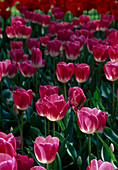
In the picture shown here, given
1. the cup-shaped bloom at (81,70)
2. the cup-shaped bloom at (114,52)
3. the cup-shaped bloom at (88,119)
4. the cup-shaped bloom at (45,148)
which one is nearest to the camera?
the cup-shaped bloom at (45,148)

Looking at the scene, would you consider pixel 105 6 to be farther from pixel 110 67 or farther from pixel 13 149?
pixel 13 149

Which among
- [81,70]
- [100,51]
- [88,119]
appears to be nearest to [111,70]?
[81,70]

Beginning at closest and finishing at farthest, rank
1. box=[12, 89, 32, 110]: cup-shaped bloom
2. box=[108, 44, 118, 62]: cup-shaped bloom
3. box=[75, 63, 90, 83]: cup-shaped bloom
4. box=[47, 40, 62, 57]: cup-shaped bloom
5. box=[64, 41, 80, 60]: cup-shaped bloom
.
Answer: box=[12, 89, 32, 110]: cup-shaped bloom
box=[75, 63, 90, 83]: cup-shaped bloom
box=[108, 44, 118, 62]: cup-shaped bloom
box=[64, 41, 80, 60]: cup-shaped bloom
box=[47, 40, 62, 57]: cup-shaped bloom

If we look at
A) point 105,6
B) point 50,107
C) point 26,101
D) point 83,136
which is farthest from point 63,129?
point 105,6

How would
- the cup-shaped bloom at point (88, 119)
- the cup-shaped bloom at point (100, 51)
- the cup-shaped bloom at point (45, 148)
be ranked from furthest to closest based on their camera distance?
the cup-shaped bloom at point (100, 51) < the cup-shaped bloom at point (88, 119) < the cup-shaped bloom at point (45, 148)

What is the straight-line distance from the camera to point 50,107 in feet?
4.18

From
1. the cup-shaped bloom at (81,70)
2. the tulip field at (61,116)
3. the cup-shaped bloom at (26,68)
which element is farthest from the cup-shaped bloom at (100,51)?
the cup-shaped bloom at (26,68)

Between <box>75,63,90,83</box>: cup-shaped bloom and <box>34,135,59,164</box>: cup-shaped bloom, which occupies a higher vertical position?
<box>75,63,90,83</box>: cup-shaped bloom

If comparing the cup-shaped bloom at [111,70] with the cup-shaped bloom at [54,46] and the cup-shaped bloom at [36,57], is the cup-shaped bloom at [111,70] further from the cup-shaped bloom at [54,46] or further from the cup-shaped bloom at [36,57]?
the cup-shaped bloom at [54,46]

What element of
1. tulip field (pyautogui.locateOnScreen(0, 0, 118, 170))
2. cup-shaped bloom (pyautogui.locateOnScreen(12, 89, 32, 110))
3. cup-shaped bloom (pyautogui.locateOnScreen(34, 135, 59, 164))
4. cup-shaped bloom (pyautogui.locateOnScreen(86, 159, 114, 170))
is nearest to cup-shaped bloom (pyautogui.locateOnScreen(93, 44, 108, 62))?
tulip field (pyautogui.locateOnScreen(0, 0, 118, 170))

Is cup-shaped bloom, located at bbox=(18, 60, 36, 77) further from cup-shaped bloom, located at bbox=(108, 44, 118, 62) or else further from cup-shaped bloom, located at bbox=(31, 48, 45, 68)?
cup-shaped bloom, located at bbox=(108, 44, 118, 62)

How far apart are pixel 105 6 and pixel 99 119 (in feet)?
10.9

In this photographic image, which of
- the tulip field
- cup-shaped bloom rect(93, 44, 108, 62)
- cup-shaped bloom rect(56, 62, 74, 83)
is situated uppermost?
cup-shaped bloom rect(93, 44, 108, 62)

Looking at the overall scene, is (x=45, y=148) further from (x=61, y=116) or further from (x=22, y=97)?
(x=22, y=97)
